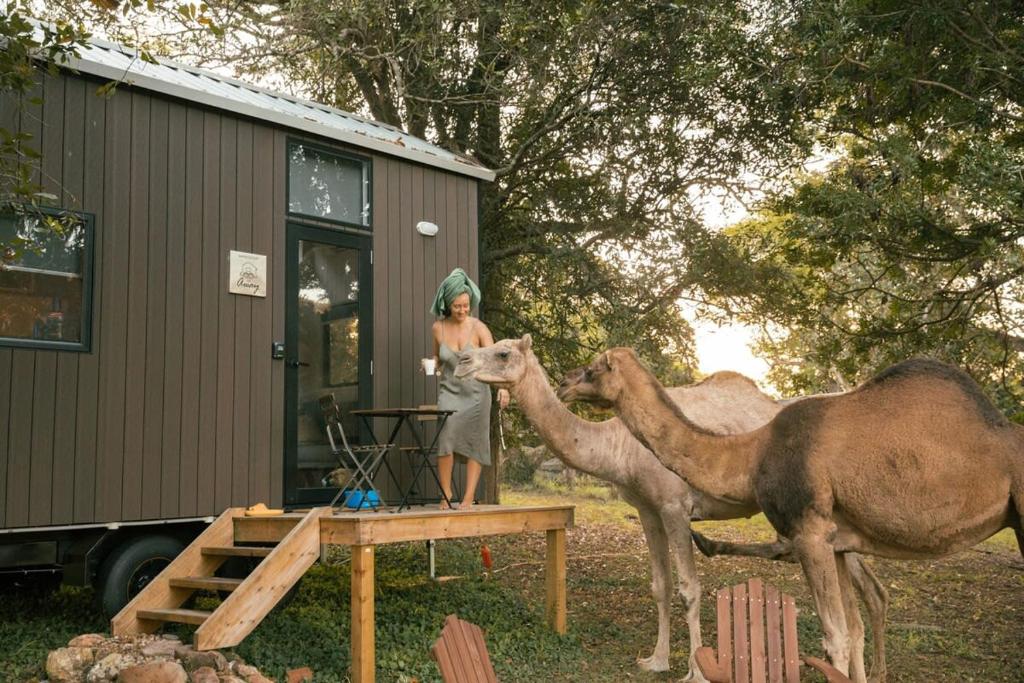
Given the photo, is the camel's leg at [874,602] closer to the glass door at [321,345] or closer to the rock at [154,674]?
the glass door at [321,345]

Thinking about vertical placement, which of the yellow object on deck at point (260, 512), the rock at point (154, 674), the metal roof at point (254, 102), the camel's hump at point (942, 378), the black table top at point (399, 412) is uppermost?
the metal roof at point (254, 102)

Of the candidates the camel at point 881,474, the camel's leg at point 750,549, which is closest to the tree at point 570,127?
the camel's leg at point 750,549

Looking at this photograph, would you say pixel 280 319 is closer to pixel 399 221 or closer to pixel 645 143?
pixel 399 221

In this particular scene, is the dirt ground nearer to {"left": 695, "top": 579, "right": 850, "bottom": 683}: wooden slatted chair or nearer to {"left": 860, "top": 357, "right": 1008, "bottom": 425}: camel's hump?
{"left": 695, "top": 579, "right": 850, "bottom": 683}: wooden slatted chair

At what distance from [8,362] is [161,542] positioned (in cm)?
174

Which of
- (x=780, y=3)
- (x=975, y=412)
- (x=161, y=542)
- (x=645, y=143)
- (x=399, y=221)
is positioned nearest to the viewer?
(x=975, y=412)

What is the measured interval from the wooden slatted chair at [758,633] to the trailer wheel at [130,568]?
14.1ft

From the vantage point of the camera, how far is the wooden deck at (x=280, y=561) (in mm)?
6375

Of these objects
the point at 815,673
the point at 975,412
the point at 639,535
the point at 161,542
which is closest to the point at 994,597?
the point at 815,673

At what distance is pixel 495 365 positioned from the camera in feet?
23.8

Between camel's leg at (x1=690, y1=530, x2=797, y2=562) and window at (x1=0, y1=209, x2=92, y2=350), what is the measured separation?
4.55 metres

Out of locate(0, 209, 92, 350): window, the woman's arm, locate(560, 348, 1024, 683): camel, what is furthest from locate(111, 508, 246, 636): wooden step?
locate(560, 348, 1024, 683): camel

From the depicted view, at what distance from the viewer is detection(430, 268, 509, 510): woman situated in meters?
8.23

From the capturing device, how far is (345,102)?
15.3 m
